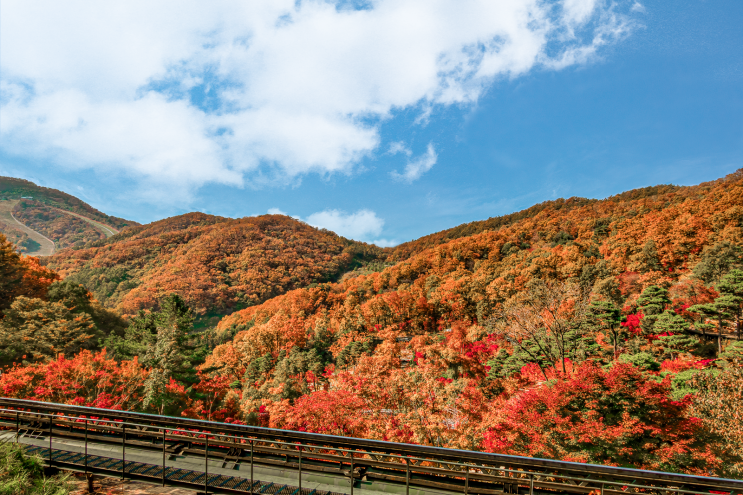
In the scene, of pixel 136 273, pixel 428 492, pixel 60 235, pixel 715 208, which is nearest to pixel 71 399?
pixel 428 492

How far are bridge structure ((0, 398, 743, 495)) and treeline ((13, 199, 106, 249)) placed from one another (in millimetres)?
225838

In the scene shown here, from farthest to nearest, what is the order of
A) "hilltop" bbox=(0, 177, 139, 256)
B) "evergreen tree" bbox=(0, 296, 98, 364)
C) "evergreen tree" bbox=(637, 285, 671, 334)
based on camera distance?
"hilltop" bbox=(0, 177, 139, 256)
"evergreen tree" bbox=(637, 285, 671, 334)
"evergreen tree" bbox=(0, 296, 98, 364)

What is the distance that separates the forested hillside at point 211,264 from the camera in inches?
3622

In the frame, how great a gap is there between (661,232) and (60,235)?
838 ft

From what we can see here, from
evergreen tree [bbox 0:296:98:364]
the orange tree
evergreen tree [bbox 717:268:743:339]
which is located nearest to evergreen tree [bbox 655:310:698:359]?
evergreen tree [bbox 717:268:743:339]

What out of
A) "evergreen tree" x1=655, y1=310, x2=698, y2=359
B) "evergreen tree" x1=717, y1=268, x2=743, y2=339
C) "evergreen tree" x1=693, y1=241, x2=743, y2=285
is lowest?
"evergreen tree" x1=655, y1=310, x2=698, y2=359

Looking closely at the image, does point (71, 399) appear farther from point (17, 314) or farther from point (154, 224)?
point (154, 224)

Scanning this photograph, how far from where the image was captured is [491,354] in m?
26.4

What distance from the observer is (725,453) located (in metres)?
10.0

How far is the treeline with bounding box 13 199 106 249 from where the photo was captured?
178250 mm

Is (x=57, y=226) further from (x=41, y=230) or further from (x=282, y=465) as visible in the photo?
(x=282, y=465)

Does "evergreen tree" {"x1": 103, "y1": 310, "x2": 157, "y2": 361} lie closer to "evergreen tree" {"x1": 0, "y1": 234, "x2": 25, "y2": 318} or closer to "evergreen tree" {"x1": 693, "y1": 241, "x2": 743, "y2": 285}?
"evergreen tree" {"x1": 0, "y1": 234, "x2": 25, "y2": 318}

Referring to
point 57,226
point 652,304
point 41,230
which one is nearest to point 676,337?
point 652,304

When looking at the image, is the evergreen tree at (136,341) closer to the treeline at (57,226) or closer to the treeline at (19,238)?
the treeline at (19,238)
